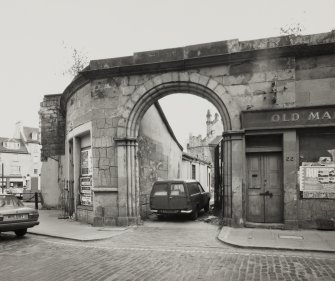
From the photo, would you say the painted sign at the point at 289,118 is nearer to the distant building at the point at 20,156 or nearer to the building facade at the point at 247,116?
the building facade at the point at 247,116

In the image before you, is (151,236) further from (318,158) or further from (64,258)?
(318,158)

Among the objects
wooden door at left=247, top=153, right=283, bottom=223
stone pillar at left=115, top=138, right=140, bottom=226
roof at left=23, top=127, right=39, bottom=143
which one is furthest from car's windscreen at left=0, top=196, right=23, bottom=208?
roof at left=23, top=127, right=39, bottom=143

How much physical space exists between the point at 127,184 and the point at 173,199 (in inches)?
92.8

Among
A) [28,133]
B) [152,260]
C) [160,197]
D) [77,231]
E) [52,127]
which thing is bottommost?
[77,231]

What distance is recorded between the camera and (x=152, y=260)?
A: 22.2 feet

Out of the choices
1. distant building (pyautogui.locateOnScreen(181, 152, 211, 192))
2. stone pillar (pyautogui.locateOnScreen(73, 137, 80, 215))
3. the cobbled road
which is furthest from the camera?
distant building (pyautogui.locateOnScreen(181, 152, 211, 192))

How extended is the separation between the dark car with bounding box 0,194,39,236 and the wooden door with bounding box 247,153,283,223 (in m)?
6.53

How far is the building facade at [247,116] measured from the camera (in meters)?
9.44

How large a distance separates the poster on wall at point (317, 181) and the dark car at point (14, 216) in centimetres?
792

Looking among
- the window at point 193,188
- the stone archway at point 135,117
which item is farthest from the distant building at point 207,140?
the stone archway at point 135,117

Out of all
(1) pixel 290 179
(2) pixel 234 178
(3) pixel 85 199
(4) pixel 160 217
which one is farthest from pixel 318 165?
(3) pixel 85 199

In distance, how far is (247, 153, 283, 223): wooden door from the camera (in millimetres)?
9953

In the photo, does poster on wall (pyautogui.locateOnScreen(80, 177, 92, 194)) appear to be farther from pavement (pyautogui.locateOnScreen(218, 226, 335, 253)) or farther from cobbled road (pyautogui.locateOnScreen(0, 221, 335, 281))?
pavement (pyautogui.locateOnScreen(218, 226, 335, 253))

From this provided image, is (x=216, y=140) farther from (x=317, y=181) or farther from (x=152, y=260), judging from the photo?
(x=152, y=260)
